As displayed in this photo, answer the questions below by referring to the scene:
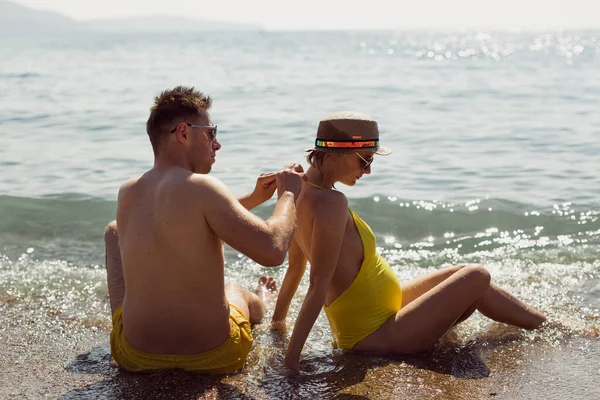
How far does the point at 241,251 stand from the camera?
158 inches

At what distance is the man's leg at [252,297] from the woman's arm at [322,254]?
52 centimetres

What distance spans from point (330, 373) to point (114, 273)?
4.83ft

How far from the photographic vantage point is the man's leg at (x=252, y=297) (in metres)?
5.11

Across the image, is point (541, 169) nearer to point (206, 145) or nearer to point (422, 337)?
point (422, 337)

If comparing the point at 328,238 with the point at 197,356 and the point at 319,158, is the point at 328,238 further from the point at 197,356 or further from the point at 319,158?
the point at 197,356

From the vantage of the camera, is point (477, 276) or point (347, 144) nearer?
point (347, 144)

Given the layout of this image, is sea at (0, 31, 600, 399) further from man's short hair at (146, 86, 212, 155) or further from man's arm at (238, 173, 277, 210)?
man's short hair at (146, 86, 212, 155)

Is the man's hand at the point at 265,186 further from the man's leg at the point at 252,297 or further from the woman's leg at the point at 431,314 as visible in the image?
the woman's leg at the point at 431,314

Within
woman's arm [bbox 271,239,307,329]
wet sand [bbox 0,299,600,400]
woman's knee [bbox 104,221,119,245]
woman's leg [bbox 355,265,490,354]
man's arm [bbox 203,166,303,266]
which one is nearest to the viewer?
man's arm [bbox 203,166,303,266]

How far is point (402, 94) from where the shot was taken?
23391 millimetres

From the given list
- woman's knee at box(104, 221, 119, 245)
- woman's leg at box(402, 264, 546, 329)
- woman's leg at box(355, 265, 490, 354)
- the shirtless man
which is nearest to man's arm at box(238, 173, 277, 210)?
the shirtless man

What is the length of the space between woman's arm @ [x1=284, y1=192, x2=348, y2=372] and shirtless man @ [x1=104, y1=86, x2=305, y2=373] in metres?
0.26

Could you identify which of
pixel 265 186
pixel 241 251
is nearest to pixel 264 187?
pixel 265 186

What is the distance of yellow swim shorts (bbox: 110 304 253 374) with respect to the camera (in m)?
4.36
